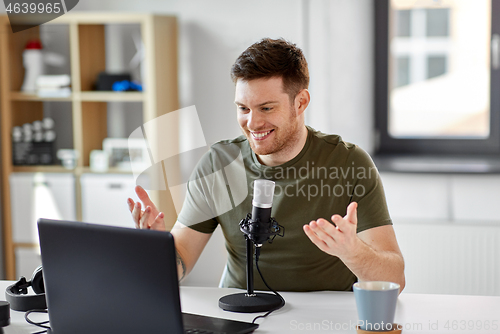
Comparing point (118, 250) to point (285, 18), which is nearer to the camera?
point (118, 250)

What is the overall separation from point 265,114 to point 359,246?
54cm

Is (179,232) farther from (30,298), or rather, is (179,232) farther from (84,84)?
(84,84)

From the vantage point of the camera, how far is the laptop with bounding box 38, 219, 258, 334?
95 centimetres

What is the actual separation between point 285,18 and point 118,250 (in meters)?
2.47

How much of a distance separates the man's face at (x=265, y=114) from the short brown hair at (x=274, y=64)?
0.02m

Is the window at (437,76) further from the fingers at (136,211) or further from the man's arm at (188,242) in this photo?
the fingers at (136,211)

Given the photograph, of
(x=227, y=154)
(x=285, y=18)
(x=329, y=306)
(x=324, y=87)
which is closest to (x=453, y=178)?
(x=324, y=87)

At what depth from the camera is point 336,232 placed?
1193 mm

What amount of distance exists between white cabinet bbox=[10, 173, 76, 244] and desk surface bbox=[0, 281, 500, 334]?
1.95m

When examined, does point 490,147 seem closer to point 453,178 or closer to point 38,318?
point 453,178

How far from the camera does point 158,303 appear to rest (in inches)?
37.7

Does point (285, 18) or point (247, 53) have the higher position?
point (285, 18)

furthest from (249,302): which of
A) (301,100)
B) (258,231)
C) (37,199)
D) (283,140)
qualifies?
(37,199)

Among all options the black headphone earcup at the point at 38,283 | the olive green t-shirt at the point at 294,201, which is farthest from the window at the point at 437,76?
the black headphone earcup at the point at 38,283
